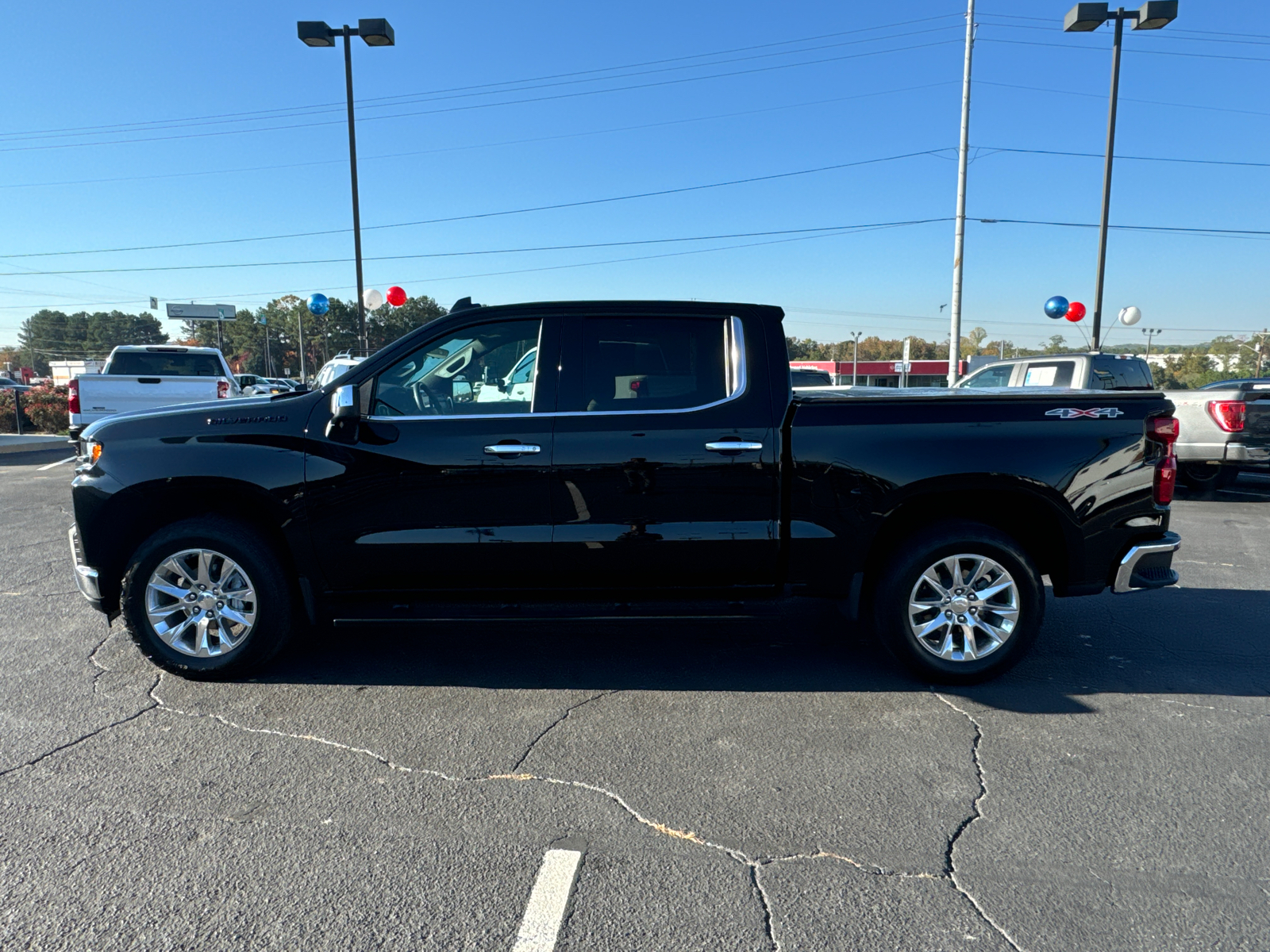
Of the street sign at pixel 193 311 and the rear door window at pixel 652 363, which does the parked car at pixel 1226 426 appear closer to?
the rear door window at pixel 652 363

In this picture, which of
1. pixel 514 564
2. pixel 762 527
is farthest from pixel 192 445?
pixel 762 527

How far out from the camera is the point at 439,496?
4.11 m

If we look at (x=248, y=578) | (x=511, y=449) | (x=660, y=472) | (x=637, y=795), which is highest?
(x=511, y=449)

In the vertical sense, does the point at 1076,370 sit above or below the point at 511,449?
above

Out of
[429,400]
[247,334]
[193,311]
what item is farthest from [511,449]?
[247,334]

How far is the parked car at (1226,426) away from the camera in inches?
388

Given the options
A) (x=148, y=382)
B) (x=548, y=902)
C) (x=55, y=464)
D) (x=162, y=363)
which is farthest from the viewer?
(x=55, y=464)

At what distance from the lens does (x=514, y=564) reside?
416 centimetres

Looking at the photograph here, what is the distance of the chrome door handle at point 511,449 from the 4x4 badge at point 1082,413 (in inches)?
103

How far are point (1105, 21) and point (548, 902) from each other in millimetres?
18416

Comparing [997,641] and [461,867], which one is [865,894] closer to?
[461,867]

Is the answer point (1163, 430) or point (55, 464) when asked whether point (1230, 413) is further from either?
point (55, 464)

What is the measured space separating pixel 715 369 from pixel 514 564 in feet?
4.76

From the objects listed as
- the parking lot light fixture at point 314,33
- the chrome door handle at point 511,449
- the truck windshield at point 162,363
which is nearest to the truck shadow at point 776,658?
the chrome door handle at point 511,449
